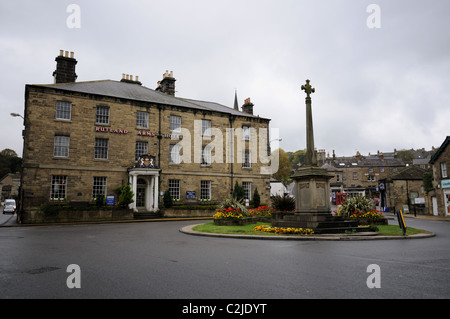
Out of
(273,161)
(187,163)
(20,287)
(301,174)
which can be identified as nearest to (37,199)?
(187,163)

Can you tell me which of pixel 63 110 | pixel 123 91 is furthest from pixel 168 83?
pixel 63 110

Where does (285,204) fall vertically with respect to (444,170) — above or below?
below

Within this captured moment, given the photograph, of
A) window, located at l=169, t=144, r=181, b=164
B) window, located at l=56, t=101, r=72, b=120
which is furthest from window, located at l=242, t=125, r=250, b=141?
window, located at l=56, t=101, r=72, b=120

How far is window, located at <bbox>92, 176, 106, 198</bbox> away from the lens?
27.2 m

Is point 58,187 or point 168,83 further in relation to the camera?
point 168,83

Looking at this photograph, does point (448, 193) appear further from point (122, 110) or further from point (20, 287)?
point (20, 287)

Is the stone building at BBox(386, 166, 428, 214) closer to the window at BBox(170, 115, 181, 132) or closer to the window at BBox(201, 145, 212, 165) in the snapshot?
the window at BBox(201, 145, 212, 165)

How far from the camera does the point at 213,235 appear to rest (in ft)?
43.7

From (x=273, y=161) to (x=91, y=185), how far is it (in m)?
46.3

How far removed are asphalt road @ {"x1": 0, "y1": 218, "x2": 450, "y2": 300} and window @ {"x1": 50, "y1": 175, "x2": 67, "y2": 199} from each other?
17325mm

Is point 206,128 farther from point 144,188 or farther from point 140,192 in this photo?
point 140,192

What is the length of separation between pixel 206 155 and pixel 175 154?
3363 millimetres

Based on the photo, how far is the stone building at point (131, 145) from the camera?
25.7 m

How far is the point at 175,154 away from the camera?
31391 mm
